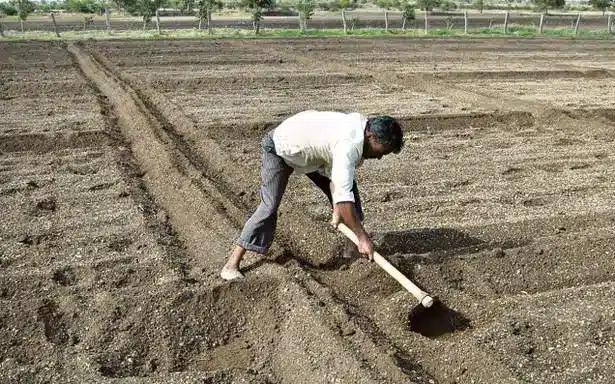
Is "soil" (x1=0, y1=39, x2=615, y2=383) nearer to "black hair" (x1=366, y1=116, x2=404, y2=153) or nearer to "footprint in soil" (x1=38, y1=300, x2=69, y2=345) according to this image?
"footprint in soil" (x1=38, y1=300, x2=69, y2=345)

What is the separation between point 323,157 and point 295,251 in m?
1.44

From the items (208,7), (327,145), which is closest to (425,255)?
(327,145)

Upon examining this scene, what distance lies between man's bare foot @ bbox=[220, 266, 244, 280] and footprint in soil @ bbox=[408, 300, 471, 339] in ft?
4.39

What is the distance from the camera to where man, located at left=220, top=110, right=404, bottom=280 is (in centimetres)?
412

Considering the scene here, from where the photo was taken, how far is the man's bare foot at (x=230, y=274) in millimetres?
4973

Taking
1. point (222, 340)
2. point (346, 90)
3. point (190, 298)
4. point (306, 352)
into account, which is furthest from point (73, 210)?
point (346, 90)

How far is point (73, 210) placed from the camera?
6781 mm

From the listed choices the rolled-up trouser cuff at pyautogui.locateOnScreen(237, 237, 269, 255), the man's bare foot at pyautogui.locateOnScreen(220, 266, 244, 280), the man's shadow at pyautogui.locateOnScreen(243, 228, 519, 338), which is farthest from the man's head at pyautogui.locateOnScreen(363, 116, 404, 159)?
the man's bare foot at pyautogui.locateOnScreen(220, 266, 244, 280)

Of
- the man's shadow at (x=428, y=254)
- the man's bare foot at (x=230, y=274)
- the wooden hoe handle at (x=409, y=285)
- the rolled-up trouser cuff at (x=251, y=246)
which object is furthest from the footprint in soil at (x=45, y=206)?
the wooden hoe handle at (x=409, y=285)

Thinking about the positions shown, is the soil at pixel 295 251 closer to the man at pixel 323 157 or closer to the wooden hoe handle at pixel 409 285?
the wooden hoe handle at pixel 409 285

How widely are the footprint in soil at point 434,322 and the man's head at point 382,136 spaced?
1140 millimetres

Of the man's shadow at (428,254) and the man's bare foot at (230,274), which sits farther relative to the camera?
the man's bare foot at (230,274)

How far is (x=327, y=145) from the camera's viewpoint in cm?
438

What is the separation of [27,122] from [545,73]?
1326 centimetres
